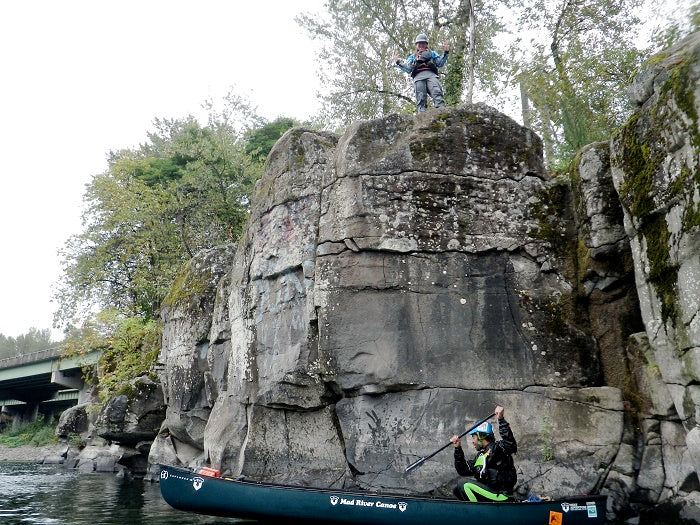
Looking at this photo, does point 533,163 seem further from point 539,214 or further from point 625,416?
point 625,416

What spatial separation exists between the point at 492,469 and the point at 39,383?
43611 millimetres

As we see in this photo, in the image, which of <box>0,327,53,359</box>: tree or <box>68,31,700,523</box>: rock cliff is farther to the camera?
<box>0,327,53,359</box>: tree

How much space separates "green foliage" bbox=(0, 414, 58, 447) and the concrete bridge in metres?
2.08

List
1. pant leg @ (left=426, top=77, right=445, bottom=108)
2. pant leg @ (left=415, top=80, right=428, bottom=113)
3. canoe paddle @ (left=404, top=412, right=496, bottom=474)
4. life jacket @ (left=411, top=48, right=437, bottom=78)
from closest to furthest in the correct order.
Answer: canoe paddle @ (left=404, top=412, right=496, bottom=474) → pant leg @ (left=426, top=77, right=445, bottom=108) → life jacket @ (left=411, top=48, right=437, bottom=78) → pant leg @ (left=415, top=80, right=428, bottom=113)

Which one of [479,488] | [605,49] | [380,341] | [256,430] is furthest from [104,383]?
[605,49]

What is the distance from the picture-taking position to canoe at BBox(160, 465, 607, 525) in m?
7.58

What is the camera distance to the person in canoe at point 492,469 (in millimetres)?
8117

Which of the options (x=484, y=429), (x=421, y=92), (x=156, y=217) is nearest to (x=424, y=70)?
(x=421, y=92)

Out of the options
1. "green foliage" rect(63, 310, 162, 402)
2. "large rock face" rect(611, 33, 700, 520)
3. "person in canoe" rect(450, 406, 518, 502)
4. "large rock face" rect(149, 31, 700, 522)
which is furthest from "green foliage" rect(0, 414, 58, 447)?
"large rock face" rect(611, 33, 700, 520)

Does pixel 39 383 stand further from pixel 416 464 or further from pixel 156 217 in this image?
pixel 416 464

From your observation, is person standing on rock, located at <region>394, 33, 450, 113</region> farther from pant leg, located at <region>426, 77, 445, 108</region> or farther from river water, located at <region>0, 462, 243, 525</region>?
river water, located at <region>0, 462, 243, 525</region>

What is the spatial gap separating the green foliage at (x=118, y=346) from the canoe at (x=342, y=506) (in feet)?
41.2

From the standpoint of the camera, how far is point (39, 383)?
4312 centimetres

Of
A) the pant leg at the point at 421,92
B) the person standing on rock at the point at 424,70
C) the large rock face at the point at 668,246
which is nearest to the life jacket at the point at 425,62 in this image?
the person standing on rock at the point at 424,70
